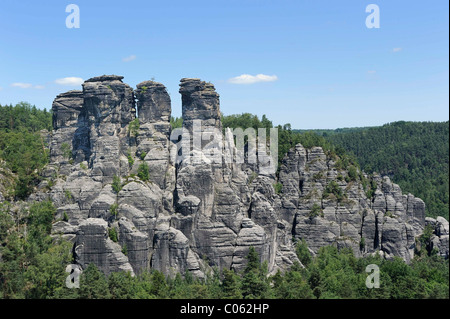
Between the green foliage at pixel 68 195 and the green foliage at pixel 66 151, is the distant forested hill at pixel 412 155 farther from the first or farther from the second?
the green foliage at pixel 68 195

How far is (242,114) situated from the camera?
114312 mm

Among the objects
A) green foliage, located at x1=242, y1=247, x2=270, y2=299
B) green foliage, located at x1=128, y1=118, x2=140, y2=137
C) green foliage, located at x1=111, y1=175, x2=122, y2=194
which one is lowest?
green foliage, located at x1=242, y1=247, x2=270, y2=299

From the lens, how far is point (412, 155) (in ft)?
536

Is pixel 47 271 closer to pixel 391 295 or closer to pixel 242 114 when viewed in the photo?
pixel 391 295

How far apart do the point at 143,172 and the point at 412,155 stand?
114m

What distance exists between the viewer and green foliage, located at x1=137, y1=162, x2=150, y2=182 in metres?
71.1

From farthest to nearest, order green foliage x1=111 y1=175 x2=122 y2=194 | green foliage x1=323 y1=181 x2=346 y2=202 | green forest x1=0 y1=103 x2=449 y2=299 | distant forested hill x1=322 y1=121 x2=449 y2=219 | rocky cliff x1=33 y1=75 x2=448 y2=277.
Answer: distant forested hill x1=322 y1=121 x2=449 y2=219 < green foliage x1=323 y1=181 x2=346 y2=202 < green foliage x1=111 y1=175 x2=122 y2=194 < rocky cliff x1=33 y1=75 x2=448 y2=277 < green forest x1=0 y1=103 x2=449 y2=299

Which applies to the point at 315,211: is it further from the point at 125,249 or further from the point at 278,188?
the point at 125,249

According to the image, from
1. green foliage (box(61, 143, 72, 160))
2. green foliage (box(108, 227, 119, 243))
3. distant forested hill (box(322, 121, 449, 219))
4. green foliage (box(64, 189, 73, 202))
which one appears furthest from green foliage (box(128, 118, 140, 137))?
distant forested hill (box(322, 121, 449, 219))

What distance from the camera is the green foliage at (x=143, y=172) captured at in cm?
7107

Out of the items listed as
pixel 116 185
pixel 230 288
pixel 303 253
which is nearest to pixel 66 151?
pixel 116 185

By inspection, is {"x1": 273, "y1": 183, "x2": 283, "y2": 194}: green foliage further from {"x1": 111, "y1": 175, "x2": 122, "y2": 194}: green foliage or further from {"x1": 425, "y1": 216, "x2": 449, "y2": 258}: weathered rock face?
{"x1": 111, "y1": 175, "x2": 122, "y2": 194}: green foliage

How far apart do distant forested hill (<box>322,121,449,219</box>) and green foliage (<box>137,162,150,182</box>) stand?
6119cm
